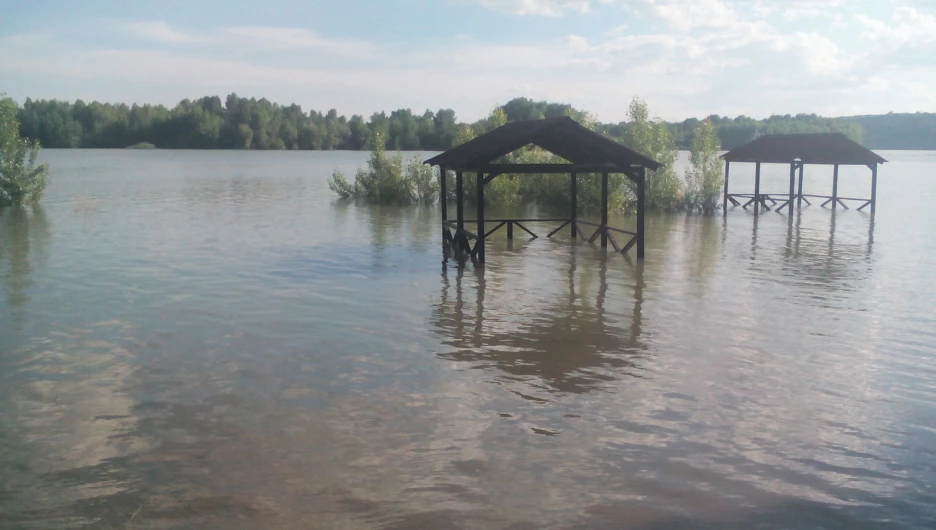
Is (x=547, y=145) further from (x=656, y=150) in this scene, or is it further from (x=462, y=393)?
(x=656, y=150)

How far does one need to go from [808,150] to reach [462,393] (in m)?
30.6

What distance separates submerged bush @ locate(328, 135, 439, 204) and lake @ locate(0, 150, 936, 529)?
21305mm

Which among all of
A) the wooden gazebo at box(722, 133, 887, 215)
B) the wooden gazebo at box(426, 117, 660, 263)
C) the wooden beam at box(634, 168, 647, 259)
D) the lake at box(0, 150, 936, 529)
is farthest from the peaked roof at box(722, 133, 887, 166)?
the wooden gazebo at box(426, 117, 660, 263)

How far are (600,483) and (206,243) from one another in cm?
1894

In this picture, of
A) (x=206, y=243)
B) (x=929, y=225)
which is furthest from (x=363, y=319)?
(x=929, y=225)

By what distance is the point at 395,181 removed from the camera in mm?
41906

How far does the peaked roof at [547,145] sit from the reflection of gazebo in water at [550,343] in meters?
4.55

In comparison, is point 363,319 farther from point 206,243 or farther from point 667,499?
point 206,243

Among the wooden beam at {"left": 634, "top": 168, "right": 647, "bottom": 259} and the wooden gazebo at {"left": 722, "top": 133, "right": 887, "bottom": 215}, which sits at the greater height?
the wooden gazebo at {"left": 722, "top": 133, "right": 887, "bottom": 215}

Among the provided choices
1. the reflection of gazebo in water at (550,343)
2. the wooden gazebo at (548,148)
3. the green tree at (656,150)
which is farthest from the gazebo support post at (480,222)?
the green tree at (656,150)

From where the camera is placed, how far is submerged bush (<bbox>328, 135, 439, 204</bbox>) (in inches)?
1644

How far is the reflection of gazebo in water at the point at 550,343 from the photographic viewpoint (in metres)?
10.5

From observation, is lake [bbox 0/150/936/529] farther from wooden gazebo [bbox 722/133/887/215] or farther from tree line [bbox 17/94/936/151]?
tree line [bbox 17/94/936/151]

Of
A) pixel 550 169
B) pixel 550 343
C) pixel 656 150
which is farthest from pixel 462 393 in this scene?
pixel 656 150
